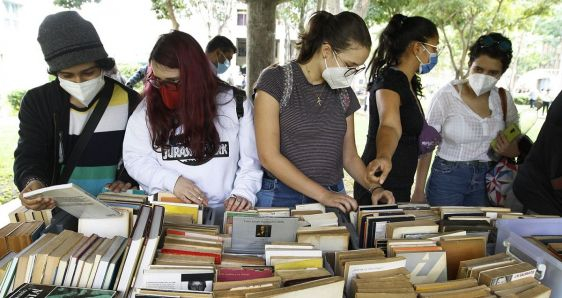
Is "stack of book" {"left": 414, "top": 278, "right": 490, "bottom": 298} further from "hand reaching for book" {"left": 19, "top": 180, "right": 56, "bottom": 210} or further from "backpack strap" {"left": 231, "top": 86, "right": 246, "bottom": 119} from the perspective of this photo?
"hand reaching for book" {"left": 19, "top": 180, "right": 56, "bottom": 210}

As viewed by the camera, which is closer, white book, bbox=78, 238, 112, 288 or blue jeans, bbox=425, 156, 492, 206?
white book, bbox=78, 238, 112, 288

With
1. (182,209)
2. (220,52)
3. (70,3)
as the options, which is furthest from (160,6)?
(182,209)

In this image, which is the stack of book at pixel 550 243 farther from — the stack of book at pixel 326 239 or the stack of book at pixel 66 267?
the stack of book at pixel 66 267

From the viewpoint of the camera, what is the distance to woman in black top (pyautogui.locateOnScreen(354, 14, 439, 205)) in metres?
2.42

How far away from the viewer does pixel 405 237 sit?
145cm

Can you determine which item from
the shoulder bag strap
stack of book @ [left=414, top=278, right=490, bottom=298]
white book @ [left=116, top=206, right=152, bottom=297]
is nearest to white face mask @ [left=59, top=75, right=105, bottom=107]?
the shoulder bag strap

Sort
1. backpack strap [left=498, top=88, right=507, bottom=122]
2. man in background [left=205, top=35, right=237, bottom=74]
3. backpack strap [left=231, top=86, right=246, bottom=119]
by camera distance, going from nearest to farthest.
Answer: backpack strap [left=231, top=86, right=246, bottom=119] → backpack strap [left=498, top=88, right=507, bottom=122] → man in background [left=205, top=35, right=237, bottom=74]

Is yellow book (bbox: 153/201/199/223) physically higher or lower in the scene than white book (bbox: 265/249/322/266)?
higher

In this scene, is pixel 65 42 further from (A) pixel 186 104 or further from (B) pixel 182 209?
(B) pixel 182 209

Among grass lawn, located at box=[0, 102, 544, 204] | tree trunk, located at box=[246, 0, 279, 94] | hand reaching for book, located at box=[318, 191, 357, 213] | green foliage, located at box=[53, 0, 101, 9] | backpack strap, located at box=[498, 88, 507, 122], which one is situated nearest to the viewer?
hand reaching for book, located at box=[318, 191, 357, 213]

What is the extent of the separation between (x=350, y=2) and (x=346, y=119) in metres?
10.5

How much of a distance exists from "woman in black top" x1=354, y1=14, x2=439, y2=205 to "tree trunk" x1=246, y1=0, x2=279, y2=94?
264 cm

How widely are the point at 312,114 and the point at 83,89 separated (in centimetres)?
114

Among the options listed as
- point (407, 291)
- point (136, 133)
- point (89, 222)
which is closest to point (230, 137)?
point (136, 133)
